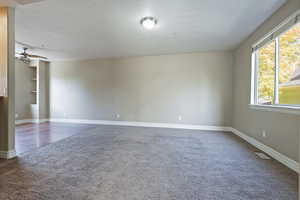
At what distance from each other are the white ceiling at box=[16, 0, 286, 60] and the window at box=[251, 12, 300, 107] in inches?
17.6

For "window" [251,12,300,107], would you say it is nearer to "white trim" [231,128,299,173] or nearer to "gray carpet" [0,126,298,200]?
"white trim" [231,128,299,173]

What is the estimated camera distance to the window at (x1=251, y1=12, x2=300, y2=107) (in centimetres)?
210

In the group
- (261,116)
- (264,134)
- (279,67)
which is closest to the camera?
(279,67)

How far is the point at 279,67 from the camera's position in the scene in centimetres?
245

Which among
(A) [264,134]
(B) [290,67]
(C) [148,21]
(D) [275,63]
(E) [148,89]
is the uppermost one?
(C) [148,21]

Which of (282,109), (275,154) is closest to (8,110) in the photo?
(282,109)

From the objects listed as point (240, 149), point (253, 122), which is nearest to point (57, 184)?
point (240, 149)

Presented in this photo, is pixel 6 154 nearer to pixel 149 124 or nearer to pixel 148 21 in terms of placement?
pixel 148 21

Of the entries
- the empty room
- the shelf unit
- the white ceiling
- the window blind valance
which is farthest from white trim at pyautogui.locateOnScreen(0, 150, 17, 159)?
the window blind valance

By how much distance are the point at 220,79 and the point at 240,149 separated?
2512mm

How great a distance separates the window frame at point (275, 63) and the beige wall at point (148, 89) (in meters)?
1.27

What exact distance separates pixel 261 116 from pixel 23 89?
8.16 m

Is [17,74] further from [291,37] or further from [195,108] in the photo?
[291,37]

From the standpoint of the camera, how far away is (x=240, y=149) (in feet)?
9.34
